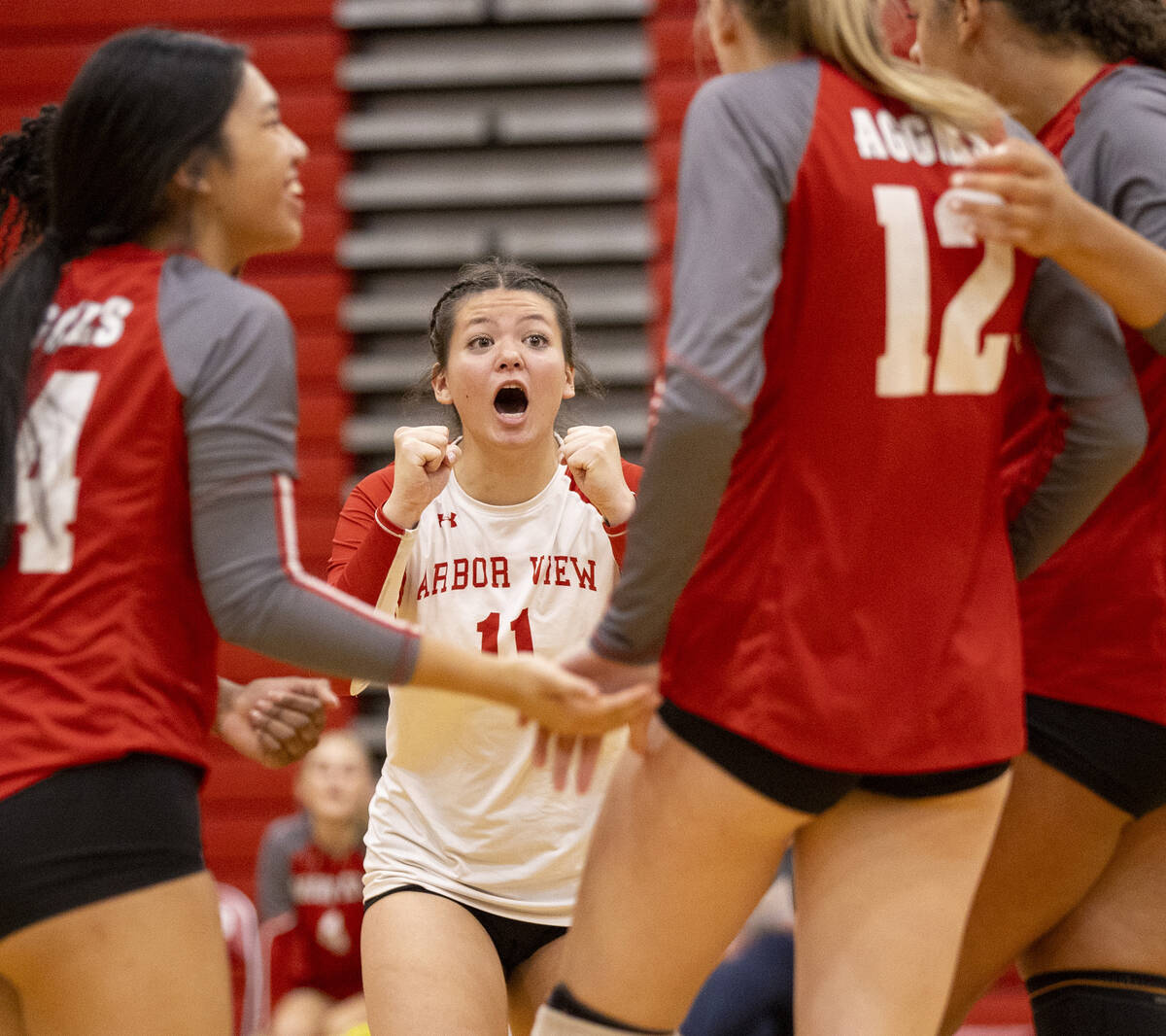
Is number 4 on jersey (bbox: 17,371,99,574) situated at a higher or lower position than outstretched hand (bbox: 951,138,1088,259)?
lower

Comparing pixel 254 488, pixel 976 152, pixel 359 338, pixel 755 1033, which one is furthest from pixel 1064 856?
pixel 359 338

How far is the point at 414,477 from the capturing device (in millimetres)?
2543

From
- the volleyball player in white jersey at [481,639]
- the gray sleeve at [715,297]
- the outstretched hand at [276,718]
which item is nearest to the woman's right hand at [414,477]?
the volleyball player in white jersey at [481,639]

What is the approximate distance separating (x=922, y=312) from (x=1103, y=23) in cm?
70

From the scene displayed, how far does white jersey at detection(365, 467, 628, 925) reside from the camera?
255cm

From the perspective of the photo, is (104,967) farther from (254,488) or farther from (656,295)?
(656,295)

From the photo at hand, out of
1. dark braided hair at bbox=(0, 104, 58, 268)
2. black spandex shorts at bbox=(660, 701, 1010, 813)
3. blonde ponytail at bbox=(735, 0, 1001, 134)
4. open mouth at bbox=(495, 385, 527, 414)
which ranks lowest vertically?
open mouth at bbox=(495, 385, 527, 414)

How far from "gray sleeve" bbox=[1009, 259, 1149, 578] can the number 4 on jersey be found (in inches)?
46.3

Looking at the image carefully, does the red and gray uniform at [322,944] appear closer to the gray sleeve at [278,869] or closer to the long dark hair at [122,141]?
the gray sleeve at [278,869]

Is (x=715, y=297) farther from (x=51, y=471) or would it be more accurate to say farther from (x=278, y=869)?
(x=278, y=869)

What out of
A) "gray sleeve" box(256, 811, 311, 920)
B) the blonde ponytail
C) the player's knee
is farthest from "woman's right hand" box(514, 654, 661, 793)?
"gray sleeve" box(256, 811, 311, 920)

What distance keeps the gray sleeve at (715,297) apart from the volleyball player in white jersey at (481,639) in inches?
32.3

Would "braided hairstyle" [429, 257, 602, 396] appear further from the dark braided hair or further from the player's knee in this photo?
the player's knee

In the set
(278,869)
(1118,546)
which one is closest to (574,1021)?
(1118,546)
